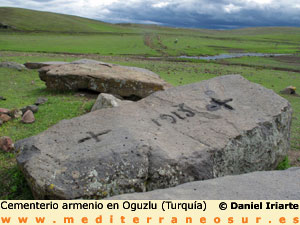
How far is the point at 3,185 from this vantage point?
22.0ft

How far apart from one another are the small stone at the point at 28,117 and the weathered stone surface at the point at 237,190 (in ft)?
23.4

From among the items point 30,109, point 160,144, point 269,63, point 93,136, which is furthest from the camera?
point 269,63

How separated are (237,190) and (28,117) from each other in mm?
8221

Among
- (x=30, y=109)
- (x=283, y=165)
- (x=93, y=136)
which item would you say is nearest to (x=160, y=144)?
(x=93, y=136)

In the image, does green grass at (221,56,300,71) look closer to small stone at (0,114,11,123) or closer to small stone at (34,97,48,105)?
small stone at (34,97,48,105)

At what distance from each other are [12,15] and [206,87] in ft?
440

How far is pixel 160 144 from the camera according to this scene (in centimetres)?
641

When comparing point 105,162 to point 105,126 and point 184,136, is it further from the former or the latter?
point 184,136

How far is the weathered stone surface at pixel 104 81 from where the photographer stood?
1414 centimetres

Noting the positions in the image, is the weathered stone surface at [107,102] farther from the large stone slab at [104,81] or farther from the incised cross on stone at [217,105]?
the incised cross on stone at [217,105]

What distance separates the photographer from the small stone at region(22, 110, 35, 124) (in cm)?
1033

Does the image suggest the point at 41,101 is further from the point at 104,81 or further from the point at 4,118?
the point at 104,81

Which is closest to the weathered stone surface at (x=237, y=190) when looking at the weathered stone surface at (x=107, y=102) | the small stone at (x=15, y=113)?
the weathered stone surface at (x=107, y=102)

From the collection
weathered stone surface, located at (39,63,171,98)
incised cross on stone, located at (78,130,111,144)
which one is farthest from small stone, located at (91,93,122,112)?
incised cross on stone, located at (78,130,111,144)
